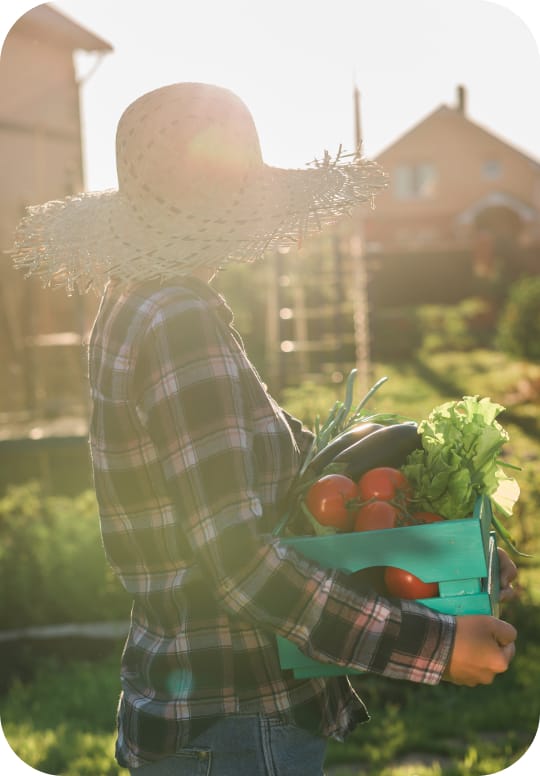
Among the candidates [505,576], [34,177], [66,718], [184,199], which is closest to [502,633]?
[505,576]

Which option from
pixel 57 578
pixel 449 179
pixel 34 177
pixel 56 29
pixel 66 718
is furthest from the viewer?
pixel 449 179

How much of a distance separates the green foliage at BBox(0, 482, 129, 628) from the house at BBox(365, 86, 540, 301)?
55.9 feet

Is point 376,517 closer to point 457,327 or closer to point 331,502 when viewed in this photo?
point 331,502

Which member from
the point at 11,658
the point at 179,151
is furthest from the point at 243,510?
the point at 11,658

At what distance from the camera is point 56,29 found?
859cm

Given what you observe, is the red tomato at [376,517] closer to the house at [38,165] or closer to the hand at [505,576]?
the hand at [505,576]

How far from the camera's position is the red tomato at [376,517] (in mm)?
1465

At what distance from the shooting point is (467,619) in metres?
1.39

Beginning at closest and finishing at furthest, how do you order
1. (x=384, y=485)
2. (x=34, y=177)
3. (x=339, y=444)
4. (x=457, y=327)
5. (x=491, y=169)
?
1. (x=384, y=485)
2. (x=339, y=444)
3. (x=34, y=177)
4. (x=457, y=327)
5. (x=491, y=169)

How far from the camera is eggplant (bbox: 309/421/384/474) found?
1652mm

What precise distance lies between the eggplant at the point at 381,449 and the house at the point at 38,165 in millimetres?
6485

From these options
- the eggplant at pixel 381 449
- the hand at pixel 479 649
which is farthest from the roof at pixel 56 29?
the hand at pixel 479 649

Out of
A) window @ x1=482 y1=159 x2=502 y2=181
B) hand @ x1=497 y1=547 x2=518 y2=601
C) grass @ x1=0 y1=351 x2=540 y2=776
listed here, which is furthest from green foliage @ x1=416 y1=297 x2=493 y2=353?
window @ x1=482 y1=159 x2=502 y2=181

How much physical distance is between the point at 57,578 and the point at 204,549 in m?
3.79
